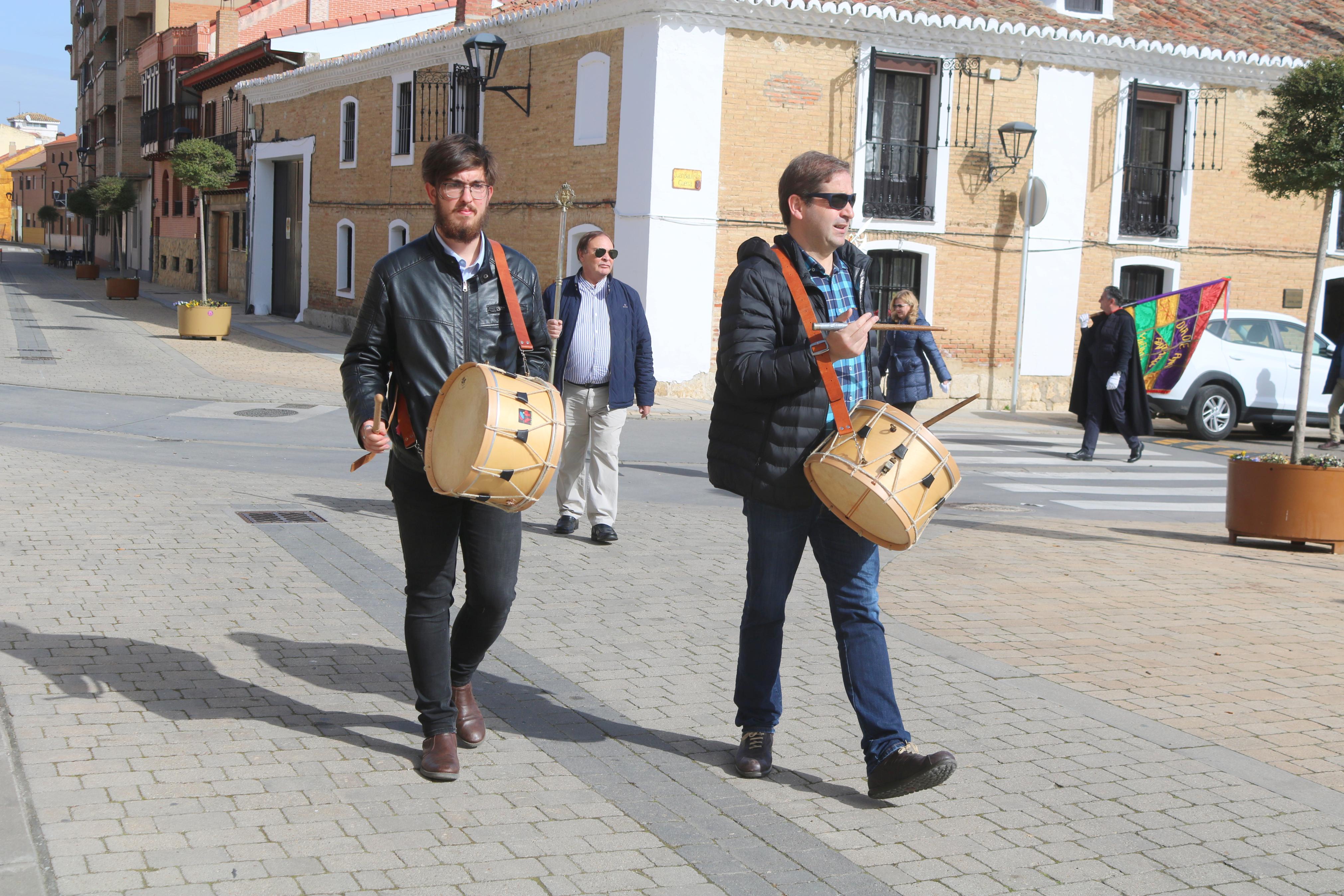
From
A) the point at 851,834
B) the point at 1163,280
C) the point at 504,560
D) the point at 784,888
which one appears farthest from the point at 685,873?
the point at 1163,280

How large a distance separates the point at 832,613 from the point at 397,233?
76.0ft

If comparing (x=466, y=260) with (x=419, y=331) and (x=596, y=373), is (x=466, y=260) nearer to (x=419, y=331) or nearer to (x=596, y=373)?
(x=419, y=331)

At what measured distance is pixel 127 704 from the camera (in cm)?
470

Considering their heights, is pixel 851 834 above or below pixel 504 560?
below

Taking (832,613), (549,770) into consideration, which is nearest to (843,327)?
(832,613)

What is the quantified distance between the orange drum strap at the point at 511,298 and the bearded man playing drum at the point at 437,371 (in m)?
0.02

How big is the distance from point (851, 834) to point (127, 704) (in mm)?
2593

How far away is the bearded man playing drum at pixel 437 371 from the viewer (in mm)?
4176

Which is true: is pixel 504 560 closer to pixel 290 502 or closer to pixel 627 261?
pixel 290 502

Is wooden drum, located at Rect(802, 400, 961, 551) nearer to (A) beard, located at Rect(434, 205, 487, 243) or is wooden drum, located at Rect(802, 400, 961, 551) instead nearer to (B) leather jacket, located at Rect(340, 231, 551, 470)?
(B) leather jacket, located at Rect(340, 231, 551, 470)

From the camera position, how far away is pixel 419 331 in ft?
13.8

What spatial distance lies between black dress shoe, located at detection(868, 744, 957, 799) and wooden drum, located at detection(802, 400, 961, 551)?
25.4 inches

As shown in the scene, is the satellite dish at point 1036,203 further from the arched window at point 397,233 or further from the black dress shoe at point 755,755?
the black dress shoe at point 755,755

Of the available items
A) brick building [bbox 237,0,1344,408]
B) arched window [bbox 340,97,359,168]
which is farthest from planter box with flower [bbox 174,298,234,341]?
brick building [bbox 237,0,1344,408]
